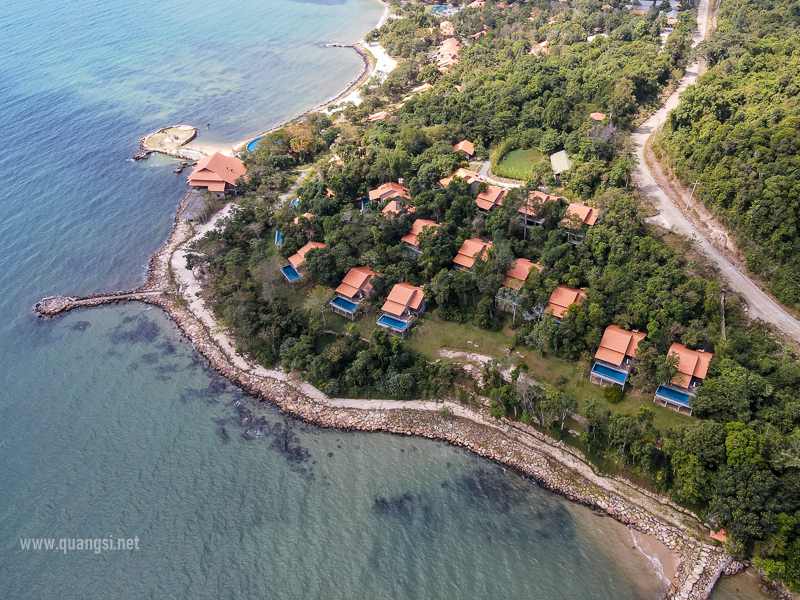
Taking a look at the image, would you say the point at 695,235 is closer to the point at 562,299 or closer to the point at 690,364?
the point at 562,299

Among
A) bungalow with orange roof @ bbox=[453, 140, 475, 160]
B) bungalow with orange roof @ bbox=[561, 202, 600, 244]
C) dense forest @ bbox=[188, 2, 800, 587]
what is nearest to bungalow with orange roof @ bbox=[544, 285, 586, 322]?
dense forest @ bbox=[188, 2, 800, 587]

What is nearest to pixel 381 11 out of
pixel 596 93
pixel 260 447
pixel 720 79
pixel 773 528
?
pixel 596 93

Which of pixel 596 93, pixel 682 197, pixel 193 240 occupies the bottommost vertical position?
pixel 193 240

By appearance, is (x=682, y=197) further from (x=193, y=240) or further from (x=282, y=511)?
(x=193, y=240)

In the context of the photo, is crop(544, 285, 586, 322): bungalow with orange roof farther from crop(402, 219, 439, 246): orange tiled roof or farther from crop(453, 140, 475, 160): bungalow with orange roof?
crop(453, 140, 475, 160): bungalow with orange roof

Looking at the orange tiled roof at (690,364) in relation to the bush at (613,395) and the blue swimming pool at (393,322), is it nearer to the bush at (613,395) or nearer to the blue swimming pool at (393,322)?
the bush at (613,395)

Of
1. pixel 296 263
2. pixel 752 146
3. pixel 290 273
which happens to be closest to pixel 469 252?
pixel 296 263


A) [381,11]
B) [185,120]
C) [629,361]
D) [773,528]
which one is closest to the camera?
[773,528]
